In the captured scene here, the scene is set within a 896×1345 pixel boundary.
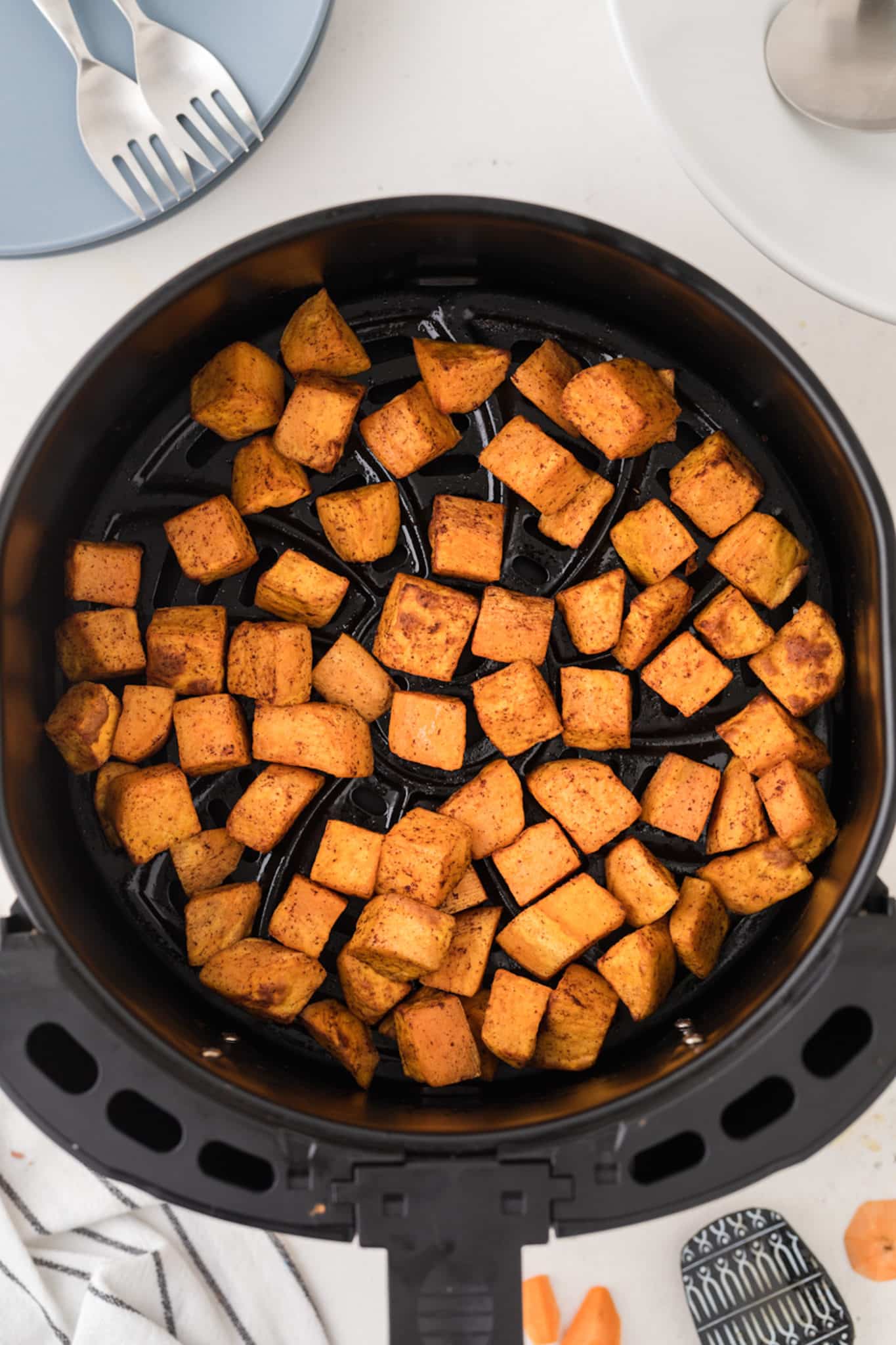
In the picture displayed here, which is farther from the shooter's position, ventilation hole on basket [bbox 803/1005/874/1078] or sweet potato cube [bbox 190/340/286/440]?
sweet potato cube [bbox 190/340/286/440]

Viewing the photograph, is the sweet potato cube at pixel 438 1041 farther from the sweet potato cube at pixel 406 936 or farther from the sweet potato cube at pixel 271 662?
the sweet potato cube at pixel 271 662

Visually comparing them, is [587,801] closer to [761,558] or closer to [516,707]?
[516,707]

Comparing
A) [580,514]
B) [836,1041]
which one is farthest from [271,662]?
[836,1041]

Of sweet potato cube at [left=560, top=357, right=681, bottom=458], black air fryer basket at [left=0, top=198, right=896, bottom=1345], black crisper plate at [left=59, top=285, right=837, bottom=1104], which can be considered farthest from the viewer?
black crisper plate at [left=59, top=285, right=837, bottom=1104]

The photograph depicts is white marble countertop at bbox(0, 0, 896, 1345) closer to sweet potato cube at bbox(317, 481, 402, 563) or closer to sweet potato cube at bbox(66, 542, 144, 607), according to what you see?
sweet potato cube at bbox(66, 542, 144, 607)

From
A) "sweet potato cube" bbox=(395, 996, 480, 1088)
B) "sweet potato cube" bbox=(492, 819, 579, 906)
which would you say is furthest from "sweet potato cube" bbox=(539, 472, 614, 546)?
"sweet potato cube" bbox=(395, 996, 480, 1088)

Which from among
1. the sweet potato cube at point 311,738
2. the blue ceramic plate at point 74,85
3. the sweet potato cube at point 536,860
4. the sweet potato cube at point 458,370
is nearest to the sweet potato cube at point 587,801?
the sweet potato cube at point 536,860
